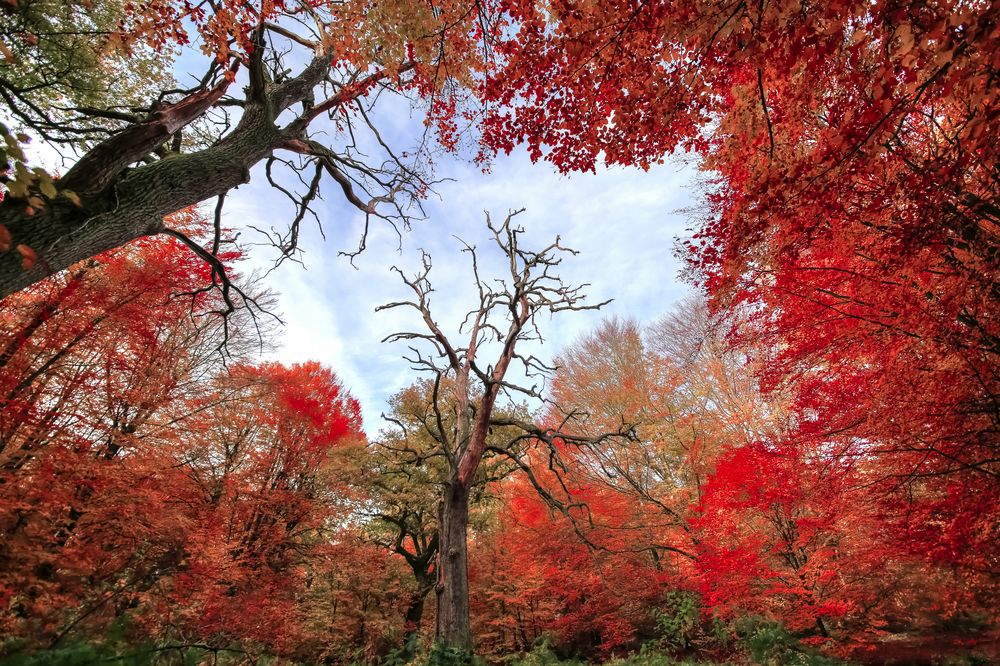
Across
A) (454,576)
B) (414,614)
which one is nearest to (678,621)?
(414,614)

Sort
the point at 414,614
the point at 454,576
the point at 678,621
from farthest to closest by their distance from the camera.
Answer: the point at 414,614 → the point at 678,621 → the point at 454,576

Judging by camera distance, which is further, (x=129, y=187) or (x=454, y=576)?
(x=454, y=576)

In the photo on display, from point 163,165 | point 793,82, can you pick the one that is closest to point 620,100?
point 793,82

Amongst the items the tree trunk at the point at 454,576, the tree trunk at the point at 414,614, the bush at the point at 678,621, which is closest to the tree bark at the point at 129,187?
the tree trunk at the point at 454,576

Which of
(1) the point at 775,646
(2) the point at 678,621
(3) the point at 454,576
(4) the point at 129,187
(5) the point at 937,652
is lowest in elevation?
(5) the point at 937,652

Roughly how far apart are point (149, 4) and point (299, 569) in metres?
16.8

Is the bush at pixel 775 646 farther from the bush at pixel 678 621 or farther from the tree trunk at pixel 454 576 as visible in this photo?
the tree trunk at pixel 454 576

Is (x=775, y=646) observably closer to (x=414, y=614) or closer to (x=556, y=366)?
(x=556, y=366)

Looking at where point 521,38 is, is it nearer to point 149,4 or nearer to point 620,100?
point 620,100

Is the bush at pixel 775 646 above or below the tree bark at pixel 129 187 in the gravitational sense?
below

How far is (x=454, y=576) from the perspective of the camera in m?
6.45

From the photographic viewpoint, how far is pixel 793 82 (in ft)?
14.2

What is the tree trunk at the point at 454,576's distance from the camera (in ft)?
20.1

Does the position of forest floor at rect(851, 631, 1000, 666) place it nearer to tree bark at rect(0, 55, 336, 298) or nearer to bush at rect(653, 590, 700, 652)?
bush at rect(653, 590, 700, 652)
